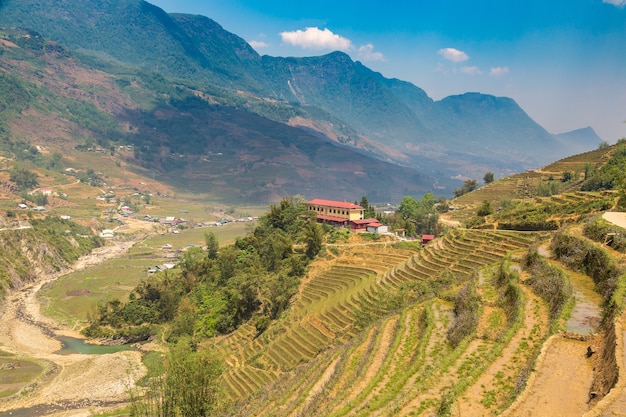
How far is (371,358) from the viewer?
74.6 ft

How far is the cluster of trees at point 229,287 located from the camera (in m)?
47.8

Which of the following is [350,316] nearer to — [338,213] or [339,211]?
[339,211]

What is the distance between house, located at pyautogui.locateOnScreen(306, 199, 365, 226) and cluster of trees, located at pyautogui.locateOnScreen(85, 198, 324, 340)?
3.14m

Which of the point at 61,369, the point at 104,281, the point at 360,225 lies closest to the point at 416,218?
the point at 360,225

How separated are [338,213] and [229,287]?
73.2 feet

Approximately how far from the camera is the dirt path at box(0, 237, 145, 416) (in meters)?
38.7

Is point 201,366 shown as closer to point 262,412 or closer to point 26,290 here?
point 262,412

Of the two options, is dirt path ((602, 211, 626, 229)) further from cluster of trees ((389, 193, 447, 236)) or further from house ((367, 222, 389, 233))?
cluster of trees ((389, 193, 447, 236))

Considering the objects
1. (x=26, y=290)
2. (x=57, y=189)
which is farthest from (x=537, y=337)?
(x=57, y=189)

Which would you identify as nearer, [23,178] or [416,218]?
[416,218]

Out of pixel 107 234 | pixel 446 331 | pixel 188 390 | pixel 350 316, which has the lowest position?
pixel 107 234

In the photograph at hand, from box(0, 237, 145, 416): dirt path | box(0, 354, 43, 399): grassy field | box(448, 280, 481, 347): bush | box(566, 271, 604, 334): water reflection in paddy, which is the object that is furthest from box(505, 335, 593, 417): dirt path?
box(0, 354, 43, 399): grassy field

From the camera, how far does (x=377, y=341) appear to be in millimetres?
24766

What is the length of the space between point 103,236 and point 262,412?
110 meters
